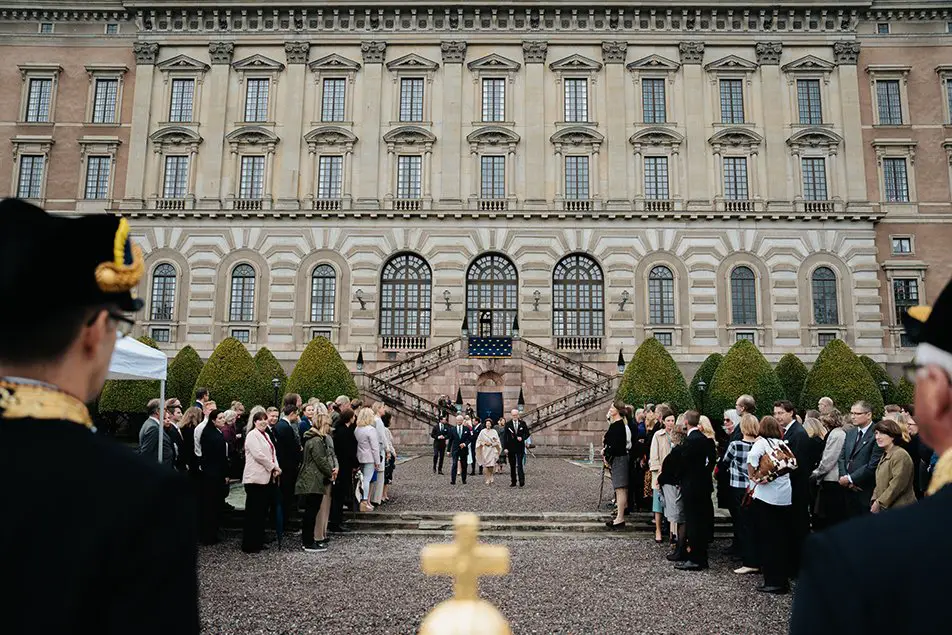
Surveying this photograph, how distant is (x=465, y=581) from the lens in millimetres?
1721

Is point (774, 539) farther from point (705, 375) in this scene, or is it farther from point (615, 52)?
point (615, 52)

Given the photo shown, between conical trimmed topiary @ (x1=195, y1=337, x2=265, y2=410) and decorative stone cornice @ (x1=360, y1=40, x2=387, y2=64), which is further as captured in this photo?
decorative stone cornice @ (x1=360, y1=40, x2=387, y2=64)

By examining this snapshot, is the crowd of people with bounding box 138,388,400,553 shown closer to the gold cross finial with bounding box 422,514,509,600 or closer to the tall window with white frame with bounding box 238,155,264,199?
the gold cross finial with bounding box 422,514,509,600

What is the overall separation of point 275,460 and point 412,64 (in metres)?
30.5

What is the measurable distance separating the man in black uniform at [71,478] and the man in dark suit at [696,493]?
31.3 ft

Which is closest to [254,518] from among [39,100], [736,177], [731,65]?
[736,177]

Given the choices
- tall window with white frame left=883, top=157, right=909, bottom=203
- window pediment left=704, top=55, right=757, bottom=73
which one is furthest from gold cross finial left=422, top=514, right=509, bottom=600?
tall window with white frame left=883, top=157, right=909, bottom=203

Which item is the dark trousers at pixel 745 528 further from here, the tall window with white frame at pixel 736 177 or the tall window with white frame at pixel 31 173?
the tall window with white frame at pixel 31 173

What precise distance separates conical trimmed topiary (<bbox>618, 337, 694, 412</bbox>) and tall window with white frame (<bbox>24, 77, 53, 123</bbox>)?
34044 mm

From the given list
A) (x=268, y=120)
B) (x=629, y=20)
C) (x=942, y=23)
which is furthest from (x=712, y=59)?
(x=268, y=120)

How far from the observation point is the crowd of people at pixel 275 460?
11.1m

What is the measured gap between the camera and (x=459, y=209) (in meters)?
35.6

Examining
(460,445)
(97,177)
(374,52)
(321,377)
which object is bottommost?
(460,445)

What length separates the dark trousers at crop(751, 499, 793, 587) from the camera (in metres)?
9.09
